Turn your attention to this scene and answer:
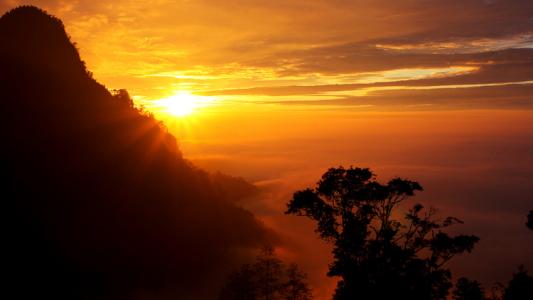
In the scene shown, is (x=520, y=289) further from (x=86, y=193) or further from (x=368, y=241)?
(x=86, y=193)

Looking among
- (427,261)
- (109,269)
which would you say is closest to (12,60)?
(109,269)

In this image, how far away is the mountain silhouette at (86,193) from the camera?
43.5 m

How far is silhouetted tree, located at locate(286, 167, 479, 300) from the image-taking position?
1914 cm

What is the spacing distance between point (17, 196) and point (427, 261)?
4155 centimetres

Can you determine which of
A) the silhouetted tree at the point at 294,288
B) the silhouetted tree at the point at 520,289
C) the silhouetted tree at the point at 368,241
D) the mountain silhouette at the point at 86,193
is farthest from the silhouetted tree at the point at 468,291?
the mountain silhouette at the point at 86,193

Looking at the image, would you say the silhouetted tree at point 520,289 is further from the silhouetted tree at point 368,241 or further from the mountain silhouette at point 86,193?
the mountain silhouette at point 86,193

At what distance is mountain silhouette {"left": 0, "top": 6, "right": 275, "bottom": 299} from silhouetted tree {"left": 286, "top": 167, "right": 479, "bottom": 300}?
3296 cm

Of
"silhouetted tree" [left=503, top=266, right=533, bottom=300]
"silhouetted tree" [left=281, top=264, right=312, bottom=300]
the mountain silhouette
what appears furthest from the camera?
the mountain silhouette

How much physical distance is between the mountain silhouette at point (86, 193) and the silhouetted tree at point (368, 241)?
32962 mm

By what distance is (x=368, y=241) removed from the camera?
1959cm

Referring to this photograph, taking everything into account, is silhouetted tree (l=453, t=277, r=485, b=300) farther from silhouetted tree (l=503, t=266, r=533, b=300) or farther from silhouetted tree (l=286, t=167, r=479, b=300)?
silhouetted tree (l=286, t=167, r=479, b=300)

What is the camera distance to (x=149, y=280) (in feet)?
168

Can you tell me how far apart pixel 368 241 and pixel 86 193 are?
40941 millimetres

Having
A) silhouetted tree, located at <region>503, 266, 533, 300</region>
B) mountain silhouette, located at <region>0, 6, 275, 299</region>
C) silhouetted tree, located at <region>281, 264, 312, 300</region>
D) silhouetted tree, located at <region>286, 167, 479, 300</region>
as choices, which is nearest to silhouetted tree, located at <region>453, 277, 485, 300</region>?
silhouetted tree, located at <region>503, 266, 533, 300</region>
